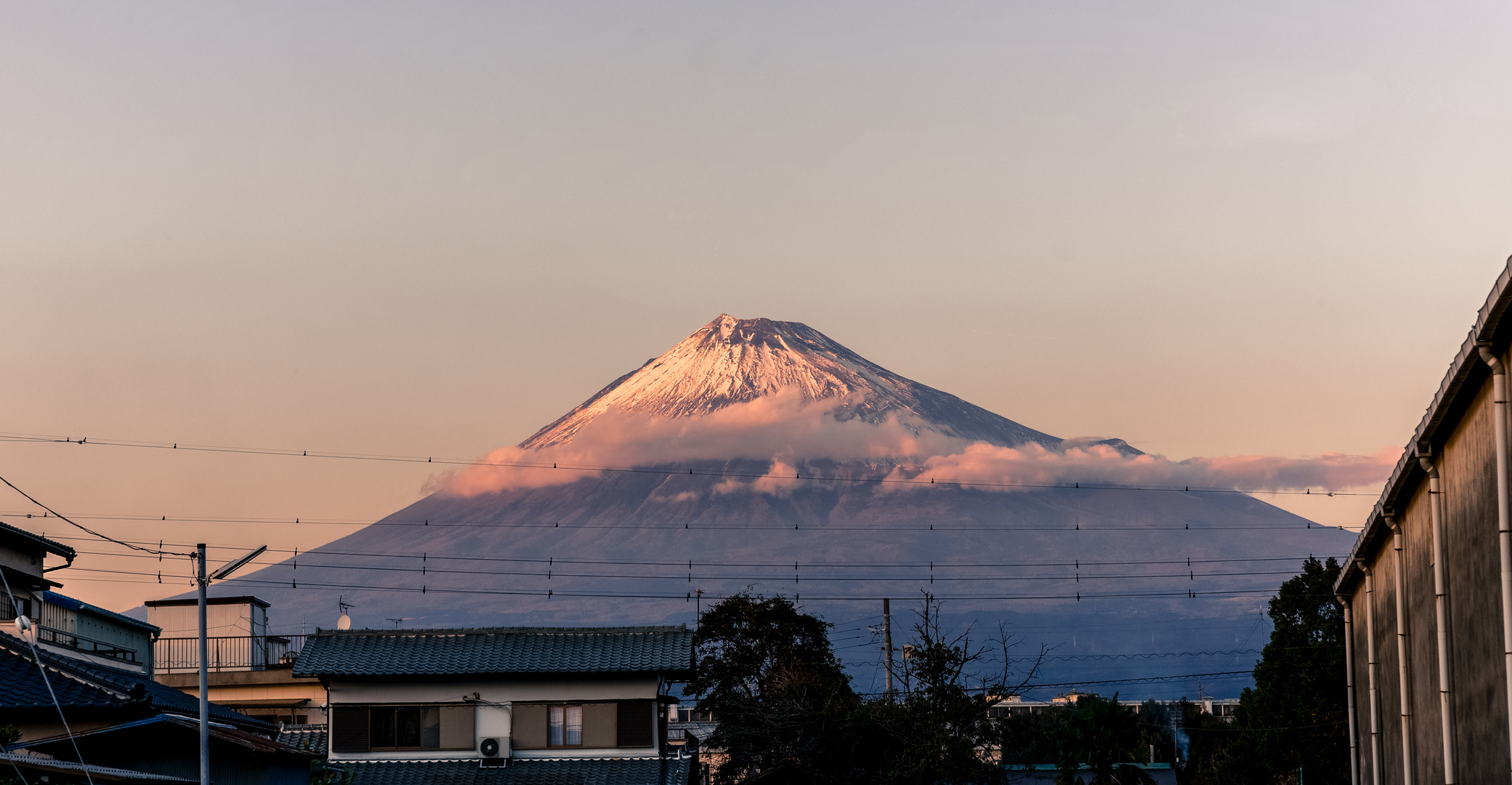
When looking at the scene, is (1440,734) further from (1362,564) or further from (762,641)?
(762,641)

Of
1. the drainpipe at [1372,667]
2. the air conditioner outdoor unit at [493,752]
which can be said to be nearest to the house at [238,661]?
the air conditioner outdoor unit at [493,752]

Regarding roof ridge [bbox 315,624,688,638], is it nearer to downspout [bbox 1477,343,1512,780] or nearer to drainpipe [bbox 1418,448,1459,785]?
drainpipe [bbox 1418,448,1459,785]

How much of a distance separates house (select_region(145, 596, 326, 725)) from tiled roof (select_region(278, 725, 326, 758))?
524cm

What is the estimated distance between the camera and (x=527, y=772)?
1420 inches

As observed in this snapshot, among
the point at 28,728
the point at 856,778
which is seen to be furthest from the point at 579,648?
the point at 28,728

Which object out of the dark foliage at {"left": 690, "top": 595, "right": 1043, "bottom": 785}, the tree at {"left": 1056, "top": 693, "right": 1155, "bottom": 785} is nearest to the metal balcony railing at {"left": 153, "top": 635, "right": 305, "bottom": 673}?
the dark foliage at {"left": 690, "top": 595, "right": 1043, "bottom": 785}

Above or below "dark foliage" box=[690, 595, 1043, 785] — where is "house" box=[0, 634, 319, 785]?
above

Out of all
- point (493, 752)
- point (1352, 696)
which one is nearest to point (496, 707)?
point (493, 752)

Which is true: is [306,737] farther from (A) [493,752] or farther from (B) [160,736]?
(B) [160,736]

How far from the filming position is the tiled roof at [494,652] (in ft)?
121

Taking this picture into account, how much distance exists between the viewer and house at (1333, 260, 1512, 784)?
1298cm

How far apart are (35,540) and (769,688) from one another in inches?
1091

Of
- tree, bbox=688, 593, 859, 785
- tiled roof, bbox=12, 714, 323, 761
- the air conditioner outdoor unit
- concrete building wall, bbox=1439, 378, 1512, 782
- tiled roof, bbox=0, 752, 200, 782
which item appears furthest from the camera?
tree, bbox=688, 593, 859, 785

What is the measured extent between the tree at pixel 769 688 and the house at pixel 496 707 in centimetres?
553
